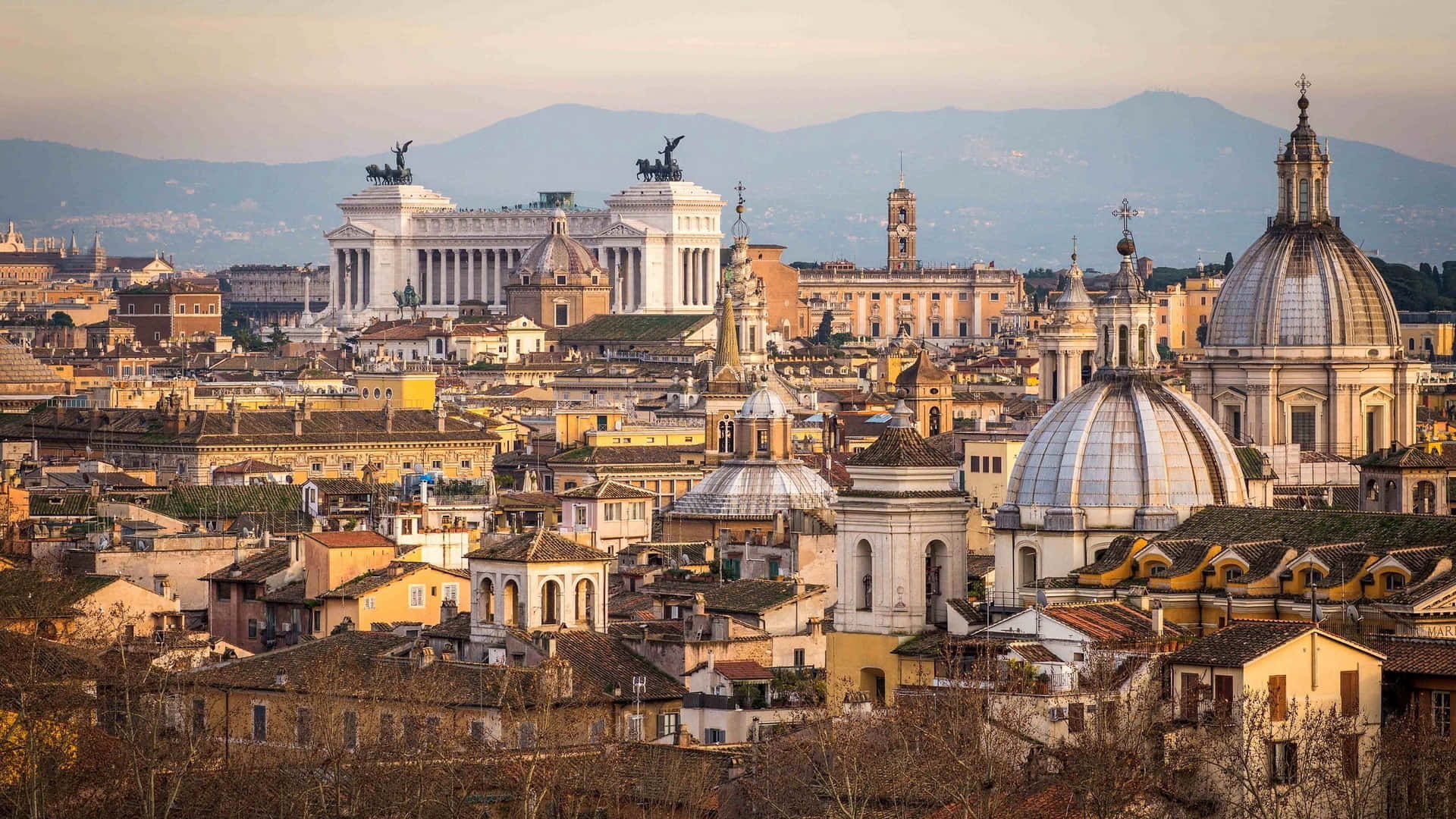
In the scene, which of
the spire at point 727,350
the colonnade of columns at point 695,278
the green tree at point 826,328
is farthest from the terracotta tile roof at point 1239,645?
the colonnade of columns at point 695,278

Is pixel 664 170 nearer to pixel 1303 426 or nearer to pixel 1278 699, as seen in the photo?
pixel 1303 426

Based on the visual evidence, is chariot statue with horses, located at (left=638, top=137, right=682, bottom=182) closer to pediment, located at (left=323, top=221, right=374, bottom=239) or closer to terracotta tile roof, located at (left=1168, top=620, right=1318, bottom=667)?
pediment, located at (left=323, top=221, right=374, bottom=239)

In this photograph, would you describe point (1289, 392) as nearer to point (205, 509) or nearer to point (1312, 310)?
point (1312, 310)

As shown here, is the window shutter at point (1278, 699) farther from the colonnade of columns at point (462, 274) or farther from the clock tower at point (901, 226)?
the clock tower at point (901, 226)

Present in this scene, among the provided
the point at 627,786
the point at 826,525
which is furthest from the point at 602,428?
the point at 627,786

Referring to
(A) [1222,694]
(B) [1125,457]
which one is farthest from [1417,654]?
(B) [1125,457]

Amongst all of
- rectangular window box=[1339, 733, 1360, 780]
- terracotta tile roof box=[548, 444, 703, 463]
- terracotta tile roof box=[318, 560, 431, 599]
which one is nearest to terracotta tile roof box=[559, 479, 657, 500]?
terracotta tile roof box=[318, 560, 431, 599]
